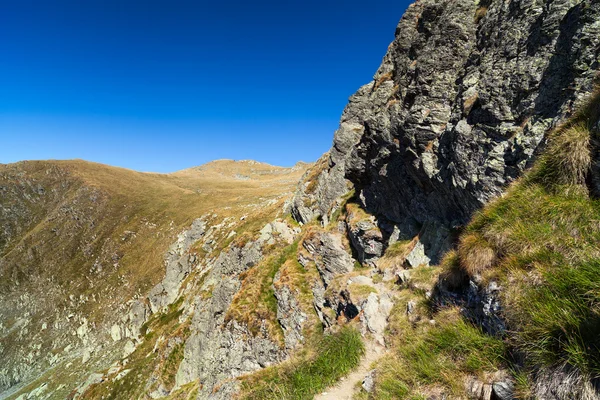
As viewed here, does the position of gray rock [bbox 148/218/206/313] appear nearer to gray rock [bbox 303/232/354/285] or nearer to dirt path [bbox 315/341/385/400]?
gray rock [bbox 303/232/354/285]

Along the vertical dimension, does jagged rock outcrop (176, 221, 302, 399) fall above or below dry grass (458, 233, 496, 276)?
below

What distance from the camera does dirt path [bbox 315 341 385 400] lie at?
8883mm

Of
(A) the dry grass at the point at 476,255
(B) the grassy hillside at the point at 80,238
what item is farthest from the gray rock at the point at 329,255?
(B) the grassy hillside at the point at 80,238

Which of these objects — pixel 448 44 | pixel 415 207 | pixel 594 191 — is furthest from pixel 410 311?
pixel 448 44

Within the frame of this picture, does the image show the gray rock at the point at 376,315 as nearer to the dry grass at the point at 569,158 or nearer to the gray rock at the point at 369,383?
the gray rock at the point at 369,383

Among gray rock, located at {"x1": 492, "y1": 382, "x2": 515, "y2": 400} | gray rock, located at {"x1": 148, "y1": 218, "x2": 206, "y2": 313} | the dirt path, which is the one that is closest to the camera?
gray rock, located at {"x1": 492, "y1": 382, "x2": 515, "y2": 400}

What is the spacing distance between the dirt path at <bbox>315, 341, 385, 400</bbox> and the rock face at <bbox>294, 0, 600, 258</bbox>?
9065 millimetres

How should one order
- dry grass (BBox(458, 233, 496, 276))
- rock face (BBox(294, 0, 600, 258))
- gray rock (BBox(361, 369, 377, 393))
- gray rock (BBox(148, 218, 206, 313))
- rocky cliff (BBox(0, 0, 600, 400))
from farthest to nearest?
gray rock (BBox(148, 218, 206, 313)) < rock face (BBox(294, 0, 600, 258)) < gray rock (BBox(361, 369, 377, 393)) < dry grass (BBox(458, 233, 496, 276)) < rocky cliff (BBox(0, 0, 600, 400))

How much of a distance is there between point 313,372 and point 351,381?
1.43m

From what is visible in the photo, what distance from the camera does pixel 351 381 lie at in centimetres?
949

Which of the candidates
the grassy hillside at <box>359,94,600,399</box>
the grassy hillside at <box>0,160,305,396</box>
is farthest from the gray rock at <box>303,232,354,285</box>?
the grassy hillside at <box>0,160,305,396</box>

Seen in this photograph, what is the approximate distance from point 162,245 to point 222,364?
82.6 m

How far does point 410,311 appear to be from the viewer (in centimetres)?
1212

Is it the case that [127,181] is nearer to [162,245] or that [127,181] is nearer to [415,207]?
[162,245]
